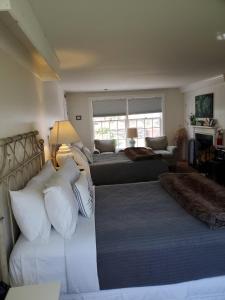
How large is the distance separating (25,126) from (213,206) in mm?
1917

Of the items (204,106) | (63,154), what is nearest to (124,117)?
(204,106)

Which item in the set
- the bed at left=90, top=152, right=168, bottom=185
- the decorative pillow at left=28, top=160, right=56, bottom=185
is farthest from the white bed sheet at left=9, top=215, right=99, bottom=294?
the bed at left=90, top=152, right=168, bottom=185

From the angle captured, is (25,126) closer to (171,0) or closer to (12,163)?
(12,163)

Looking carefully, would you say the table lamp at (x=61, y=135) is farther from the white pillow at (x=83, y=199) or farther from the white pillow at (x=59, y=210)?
the white pillow at (x=59, y=210)

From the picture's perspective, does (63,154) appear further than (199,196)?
Yes

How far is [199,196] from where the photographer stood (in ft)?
7.85

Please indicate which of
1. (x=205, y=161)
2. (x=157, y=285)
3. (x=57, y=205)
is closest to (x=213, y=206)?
(x=157, y=285)

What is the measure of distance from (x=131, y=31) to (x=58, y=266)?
2.02m

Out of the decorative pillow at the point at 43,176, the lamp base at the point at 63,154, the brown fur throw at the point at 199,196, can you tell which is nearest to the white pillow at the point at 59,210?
the decorative pillow at the point at 43,176

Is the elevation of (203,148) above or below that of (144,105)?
below

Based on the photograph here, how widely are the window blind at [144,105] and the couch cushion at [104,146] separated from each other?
1313 millimetres

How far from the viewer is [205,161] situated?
19.1 feet

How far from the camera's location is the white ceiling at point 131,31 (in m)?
1.71

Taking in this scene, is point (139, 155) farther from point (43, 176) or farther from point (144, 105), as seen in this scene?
point (144, 105)
